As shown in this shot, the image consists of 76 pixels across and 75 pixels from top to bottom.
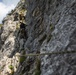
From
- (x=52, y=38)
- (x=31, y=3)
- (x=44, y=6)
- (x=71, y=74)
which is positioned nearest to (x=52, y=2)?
(x=44, y=6)

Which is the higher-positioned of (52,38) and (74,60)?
(52,38)

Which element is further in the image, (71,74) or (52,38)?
(52,38)

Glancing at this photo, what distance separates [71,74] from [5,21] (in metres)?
37.5

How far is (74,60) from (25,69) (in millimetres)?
9331

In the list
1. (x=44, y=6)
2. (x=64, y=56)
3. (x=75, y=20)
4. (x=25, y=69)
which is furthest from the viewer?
(x=44, y=6)

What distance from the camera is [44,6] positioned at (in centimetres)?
2486

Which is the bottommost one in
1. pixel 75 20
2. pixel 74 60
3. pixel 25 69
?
pixel 25 69

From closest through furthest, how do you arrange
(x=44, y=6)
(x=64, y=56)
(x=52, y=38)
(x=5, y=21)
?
(x=64, y=56) < (x=52, y=38) < (x=44, y=6) < (x=5, y=21)

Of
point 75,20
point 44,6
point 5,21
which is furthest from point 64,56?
point 5,21

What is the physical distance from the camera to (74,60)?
1262 centimetres

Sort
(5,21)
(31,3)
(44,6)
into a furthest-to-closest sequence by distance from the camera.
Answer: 1. (5,21)
2. (31,3)
3. (44,6)

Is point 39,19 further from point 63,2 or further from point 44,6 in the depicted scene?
point 63,2

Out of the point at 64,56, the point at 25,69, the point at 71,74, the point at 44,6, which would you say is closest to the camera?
the point at 71,74

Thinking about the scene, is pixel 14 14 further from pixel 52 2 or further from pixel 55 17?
pixel 55 17
